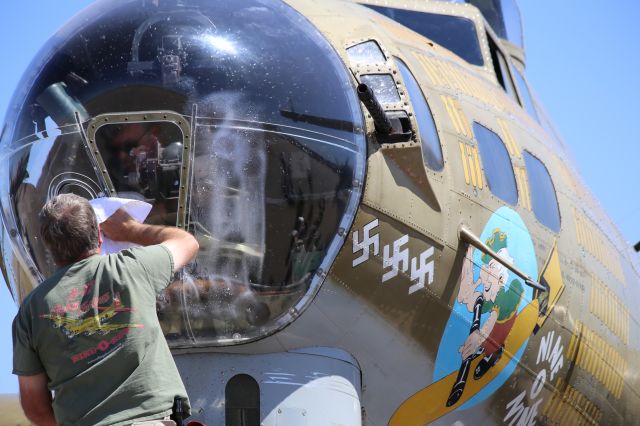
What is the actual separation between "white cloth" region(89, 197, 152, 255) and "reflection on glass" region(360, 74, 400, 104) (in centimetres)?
151

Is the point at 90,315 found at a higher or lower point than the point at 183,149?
lower

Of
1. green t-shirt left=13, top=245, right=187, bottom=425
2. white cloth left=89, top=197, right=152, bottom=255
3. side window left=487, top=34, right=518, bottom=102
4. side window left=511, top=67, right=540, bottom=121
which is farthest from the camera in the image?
side window left=511, top=67, right=540, bottom=121

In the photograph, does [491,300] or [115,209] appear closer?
[115,209]

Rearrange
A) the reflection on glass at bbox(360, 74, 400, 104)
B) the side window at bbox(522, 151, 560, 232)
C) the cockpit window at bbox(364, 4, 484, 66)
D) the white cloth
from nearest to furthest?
the white cloth
the reflection on glass at bbox(360, 74, 400, 104)
the side window at bbox(522, 151, 560, 232)
the cockpit window at bbox(364, 4, 484, 66)

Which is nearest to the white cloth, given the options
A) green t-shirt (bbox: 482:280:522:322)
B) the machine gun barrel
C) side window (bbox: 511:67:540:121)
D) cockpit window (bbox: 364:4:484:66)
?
the machine gun barrel

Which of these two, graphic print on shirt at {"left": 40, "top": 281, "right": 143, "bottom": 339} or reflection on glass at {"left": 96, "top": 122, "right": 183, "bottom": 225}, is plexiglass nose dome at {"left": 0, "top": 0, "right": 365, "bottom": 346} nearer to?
reflection on glass at {"left": 96, "top": 122, "right": 183, "bottom": 225}

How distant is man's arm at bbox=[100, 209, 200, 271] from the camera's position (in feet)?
13.9

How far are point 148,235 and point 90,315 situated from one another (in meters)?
0.64

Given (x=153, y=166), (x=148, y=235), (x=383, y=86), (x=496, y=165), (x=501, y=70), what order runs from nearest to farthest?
(x=148, y=235)
(x=153, y=166)
(x=383, y=86)
(x=496, y=165)
(x=501, y=70)

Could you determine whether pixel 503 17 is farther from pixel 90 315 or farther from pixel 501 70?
pixel 90 315

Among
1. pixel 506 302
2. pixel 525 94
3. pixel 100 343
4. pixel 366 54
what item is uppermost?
pixel 366 54

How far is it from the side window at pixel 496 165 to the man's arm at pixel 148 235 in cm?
226

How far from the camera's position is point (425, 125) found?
564cm

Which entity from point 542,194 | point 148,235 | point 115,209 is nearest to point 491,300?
point 542,194
